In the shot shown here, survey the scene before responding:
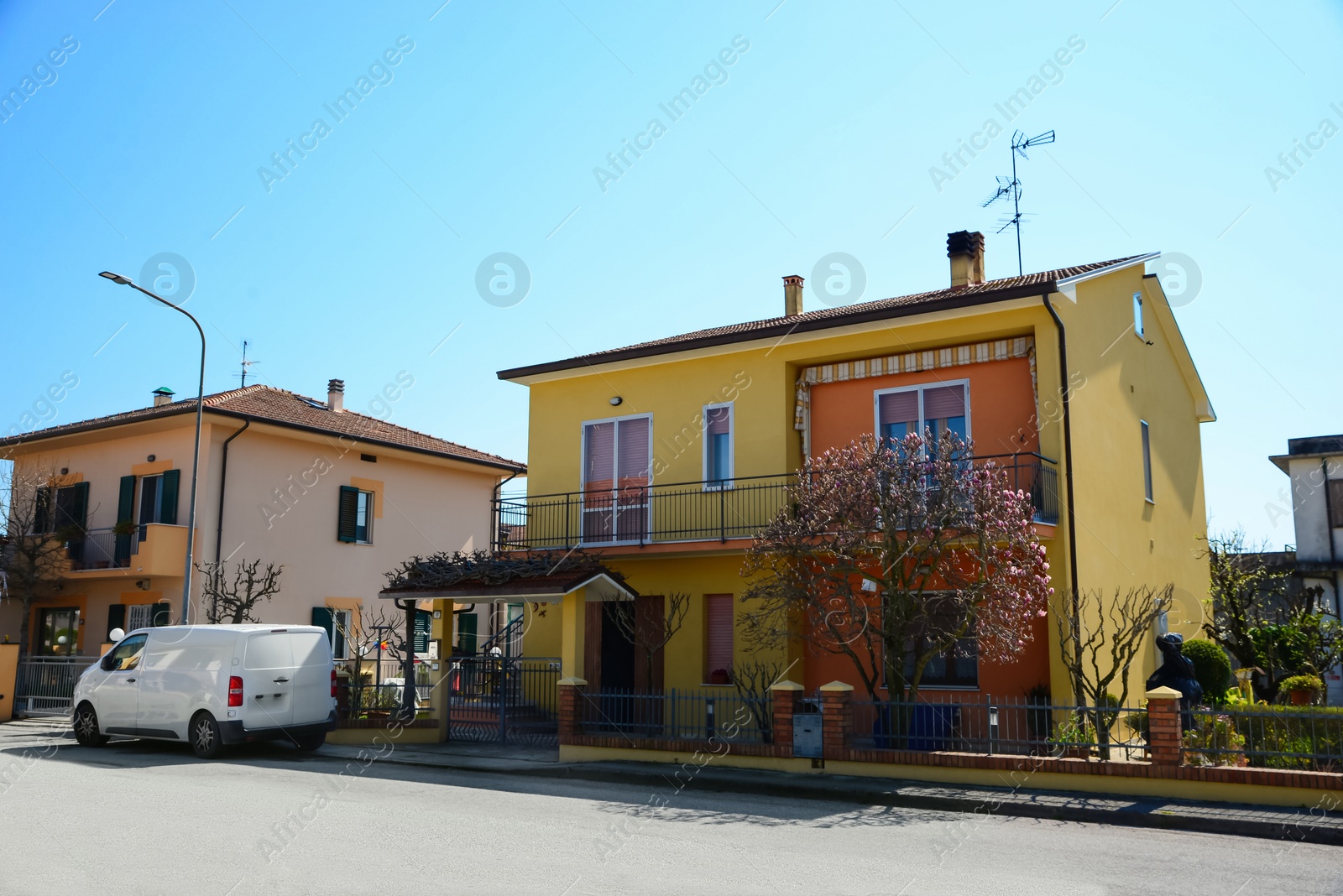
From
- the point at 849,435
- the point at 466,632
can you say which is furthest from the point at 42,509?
the point at 849,435

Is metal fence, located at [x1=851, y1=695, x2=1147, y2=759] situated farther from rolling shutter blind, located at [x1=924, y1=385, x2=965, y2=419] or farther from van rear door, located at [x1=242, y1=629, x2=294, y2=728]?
van rear door, located at [x1=242, y1=629, x2=294, y2=728]

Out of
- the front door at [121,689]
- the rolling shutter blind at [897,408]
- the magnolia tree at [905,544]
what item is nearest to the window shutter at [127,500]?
the front door at [121,689]

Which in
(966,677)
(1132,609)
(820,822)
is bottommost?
A: (820,822)

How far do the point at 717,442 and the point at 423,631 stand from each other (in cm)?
1133

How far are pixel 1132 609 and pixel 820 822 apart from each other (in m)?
8.75

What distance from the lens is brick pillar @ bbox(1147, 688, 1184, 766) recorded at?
1094cm

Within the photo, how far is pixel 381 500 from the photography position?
27609mm

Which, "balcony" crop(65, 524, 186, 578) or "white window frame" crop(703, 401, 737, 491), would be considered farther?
"balcony" crop(65, 524, 186, 578)

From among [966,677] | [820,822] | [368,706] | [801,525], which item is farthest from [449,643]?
[820,822]

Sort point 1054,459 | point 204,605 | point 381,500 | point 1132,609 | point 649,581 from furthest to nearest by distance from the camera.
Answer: point 381,500, point 204,605, point 649,581, point 1132,609, point 1054,459

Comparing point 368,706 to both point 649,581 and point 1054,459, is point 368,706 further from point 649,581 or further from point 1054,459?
point 1054,459

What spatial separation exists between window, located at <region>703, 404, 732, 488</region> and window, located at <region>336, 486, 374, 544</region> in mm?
11615

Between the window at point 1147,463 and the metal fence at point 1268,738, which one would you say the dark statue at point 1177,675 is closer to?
the metal fence at point 1268,738

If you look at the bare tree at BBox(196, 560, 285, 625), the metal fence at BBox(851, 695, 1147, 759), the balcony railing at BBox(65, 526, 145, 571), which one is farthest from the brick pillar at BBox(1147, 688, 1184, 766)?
the balcony railing at BBox(65, 526, 145, 571)
